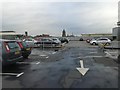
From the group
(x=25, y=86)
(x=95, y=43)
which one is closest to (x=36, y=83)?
(x=25, y=86)

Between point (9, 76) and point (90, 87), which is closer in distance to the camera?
point (90, 87)

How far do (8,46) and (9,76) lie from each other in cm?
188

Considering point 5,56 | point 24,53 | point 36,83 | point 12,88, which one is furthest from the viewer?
point 24,53

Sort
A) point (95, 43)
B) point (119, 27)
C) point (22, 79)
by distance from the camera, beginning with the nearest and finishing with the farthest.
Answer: point (22, 79), point (95, 43), point (119, 27)

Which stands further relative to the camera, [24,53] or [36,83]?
[24,53]

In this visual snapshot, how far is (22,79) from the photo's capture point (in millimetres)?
6941

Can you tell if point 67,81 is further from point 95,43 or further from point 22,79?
point 95,43

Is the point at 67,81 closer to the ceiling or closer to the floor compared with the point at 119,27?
closer to the floor

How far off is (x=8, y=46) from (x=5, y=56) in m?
0.66

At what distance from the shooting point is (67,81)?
6504 mm

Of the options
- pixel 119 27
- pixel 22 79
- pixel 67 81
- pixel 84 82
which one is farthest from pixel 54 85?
pixel 119 27

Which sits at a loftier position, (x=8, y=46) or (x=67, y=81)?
(x=8, y=46)

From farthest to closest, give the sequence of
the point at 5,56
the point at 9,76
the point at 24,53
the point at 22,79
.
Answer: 1. the point at 24,53
2. the point at 5,56
3. the point at 9,76
4. the point at 22,79

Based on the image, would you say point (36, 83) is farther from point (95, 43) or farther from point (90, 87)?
point (95, 43)
